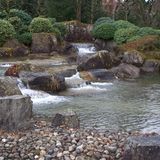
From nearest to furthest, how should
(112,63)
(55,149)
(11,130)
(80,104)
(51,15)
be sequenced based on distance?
1. (55,149)
2. (11,130)
3. (80,104)
4. (112,63)
5. (51,15)

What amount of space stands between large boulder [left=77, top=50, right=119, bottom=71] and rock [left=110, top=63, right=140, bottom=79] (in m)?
0.75

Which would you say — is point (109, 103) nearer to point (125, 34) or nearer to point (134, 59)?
point (134, 59)

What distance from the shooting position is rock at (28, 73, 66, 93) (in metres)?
20.1

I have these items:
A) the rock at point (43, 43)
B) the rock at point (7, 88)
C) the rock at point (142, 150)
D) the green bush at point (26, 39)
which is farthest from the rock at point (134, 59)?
the rock at point (142, 150)

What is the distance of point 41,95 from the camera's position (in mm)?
18969

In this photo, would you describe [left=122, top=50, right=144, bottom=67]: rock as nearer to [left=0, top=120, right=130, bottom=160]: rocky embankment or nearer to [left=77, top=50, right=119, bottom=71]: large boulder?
[left=77, top=50, right=119, bottom=71]: large boulder

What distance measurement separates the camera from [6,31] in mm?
34062

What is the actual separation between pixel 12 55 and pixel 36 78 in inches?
496

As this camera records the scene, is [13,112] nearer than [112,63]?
Yes

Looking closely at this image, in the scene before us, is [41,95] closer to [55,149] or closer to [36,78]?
[36,78]

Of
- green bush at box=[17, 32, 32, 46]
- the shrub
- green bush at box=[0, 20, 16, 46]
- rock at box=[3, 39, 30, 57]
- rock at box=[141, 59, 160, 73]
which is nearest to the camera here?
rock at box=[141, 59, 160, 73]

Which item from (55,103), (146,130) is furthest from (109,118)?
(55,103)

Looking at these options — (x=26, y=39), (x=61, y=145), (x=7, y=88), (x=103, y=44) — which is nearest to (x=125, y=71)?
(x=7, y=88)

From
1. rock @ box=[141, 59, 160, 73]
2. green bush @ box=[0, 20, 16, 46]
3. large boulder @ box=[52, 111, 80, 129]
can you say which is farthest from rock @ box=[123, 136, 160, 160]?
green bush @ box=[0, 20, 16, 46]
